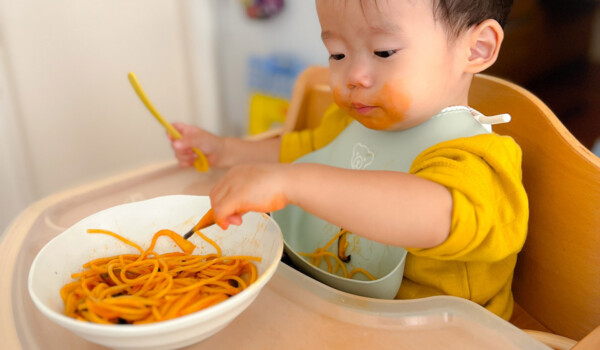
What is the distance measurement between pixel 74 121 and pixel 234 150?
1.05 m

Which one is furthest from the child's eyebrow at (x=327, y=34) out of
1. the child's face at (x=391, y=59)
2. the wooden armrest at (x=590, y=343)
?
the wooden armrest at (x=590, y=343)

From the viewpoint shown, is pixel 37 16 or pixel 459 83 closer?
pixel 459 83

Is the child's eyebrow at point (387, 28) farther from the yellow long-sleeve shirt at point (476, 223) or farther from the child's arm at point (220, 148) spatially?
the child's arm at point (220, 148)

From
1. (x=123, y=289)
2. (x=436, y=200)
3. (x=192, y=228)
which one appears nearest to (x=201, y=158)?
(x=192, y=228)

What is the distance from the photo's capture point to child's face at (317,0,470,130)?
612mm

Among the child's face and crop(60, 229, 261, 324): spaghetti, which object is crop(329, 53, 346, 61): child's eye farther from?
crop(60, 229, 261, 324): spaghetti

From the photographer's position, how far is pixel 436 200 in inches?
20.9

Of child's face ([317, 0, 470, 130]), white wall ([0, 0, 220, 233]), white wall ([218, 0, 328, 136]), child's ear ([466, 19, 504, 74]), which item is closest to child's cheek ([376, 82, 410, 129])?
child's face ([317, 0, 470, 130])

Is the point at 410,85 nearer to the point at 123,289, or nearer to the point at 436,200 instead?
the point at 436,200

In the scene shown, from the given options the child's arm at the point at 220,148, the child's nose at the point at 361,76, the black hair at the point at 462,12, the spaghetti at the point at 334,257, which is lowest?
the spaghetti at the point at 334,257

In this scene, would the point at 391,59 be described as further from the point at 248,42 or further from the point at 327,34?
the point at 248,42

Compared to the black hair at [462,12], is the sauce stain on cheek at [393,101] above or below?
below

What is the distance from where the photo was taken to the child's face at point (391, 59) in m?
0.61

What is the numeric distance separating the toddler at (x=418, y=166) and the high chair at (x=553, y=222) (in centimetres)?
6
